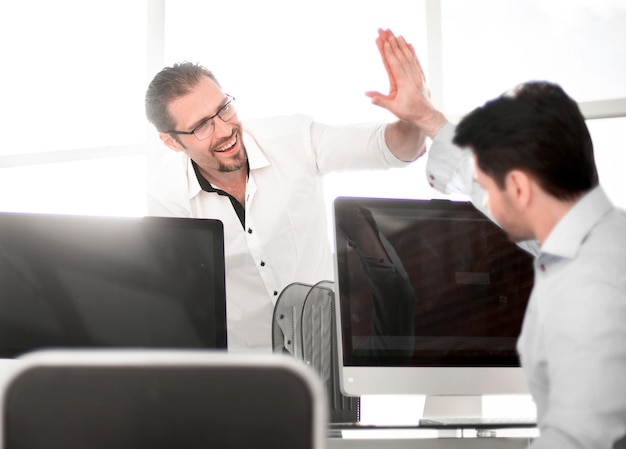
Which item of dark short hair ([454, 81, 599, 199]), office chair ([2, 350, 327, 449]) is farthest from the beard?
office chair ([2, 350, 327, 449])

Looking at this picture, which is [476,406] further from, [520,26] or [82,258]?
[520,26]

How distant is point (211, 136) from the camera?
9.18 ft

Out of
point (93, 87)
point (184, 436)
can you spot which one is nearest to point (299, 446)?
point (184, 436)

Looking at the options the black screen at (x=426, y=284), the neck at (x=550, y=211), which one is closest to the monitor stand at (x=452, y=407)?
the black screen at (x=426, y=284)

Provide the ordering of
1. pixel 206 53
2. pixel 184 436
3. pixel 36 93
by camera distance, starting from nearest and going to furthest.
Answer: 1. pixel 184 436
2. pixel 206 53
3. pixel 36 93

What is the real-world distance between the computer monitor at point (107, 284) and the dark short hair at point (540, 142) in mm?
816

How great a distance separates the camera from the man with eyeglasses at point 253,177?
2.67m

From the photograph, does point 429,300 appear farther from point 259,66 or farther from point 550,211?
point 259,66

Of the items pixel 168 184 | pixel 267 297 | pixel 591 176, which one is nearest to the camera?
pixel 591 176

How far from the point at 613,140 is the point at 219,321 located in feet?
10.5

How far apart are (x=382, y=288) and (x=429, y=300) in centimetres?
13

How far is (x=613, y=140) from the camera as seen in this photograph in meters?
4.54

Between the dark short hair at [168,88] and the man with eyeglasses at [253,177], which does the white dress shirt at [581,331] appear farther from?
the dark short hair at [168,88]

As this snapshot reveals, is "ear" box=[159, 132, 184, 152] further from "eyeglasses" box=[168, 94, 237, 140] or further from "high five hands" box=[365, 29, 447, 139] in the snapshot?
"high five hands" box=[365, 29, 447, 139]
